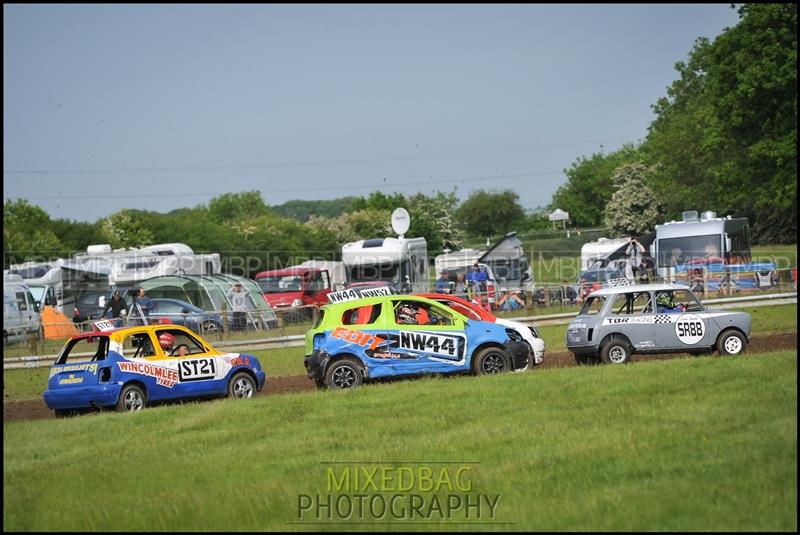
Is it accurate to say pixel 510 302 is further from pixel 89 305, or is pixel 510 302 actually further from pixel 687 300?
pixel 89 305

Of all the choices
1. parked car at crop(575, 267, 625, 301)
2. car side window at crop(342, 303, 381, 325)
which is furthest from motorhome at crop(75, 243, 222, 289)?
car side window at crop(342, 303, 381, 325)

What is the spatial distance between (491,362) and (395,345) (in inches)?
67.4

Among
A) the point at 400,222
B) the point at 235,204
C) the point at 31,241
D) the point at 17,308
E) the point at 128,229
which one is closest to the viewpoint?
the point at 17,308

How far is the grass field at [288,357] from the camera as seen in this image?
21578mm

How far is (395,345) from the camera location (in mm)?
16828

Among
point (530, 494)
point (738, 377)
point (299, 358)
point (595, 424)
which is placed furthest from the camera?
point (299, 358)

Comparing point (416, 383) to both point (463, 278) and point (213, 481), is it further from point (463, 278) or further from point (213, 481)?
point (463, 278)

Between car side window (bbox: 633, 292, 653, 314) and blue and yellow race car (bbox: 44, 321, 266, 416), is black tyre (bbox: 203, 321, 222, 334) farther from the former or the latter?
car side window (bbox: 633, 292, 653, 314)

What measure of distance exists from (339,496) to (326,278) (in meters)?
29.2

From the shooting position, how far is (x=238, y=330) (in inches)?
1067

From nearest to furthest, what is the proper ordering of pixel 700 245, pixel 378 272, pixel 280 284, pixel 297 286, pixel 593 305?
pixel 593 305 < pixel 700 245 < pixel 297 286 < pixel 280 284 < pixel 378 272

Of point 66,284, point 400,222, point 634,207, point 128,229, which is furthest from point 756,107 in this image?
point 128,229

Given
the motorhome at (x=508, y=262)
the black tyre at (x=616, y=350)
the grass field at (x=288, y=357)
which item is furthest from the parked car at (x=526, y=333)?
the motorhome at (x=508, y=262)

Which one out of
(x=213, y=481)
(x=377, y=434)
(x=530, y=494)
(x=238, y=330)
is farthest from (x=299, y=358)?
(x=530, y=494)
